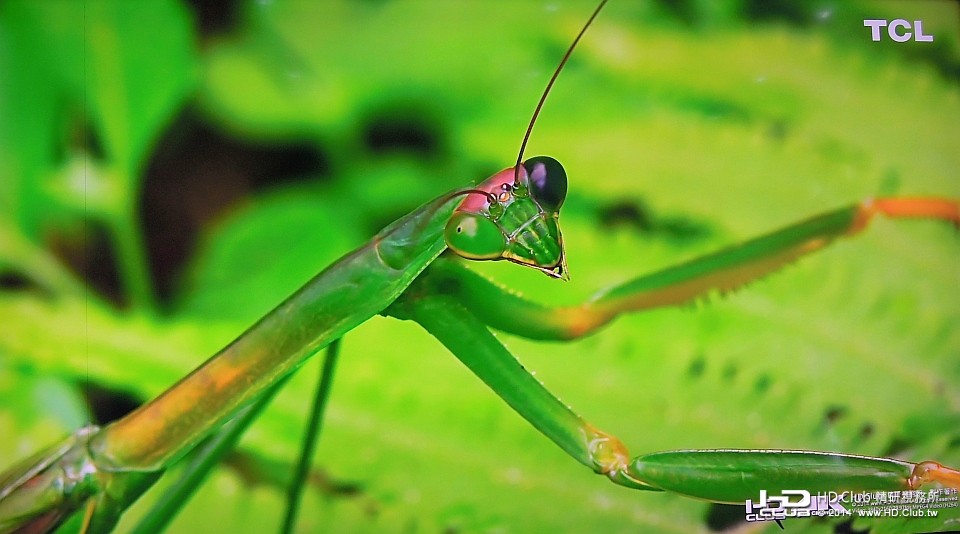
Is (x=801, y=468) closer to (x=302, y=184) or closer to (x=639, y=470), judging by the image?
(x=639, y=470)

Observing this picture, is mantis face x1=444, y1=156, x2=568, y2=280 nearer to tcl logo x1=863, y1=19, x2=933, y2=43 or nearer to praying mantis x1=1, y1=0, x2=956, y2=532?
praying mantis x1=1, y1=0, x2=956, y2=532

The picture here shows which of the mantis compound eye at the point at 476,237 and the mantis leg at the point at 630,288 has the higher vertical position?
the mantis leg at the point at 630,288

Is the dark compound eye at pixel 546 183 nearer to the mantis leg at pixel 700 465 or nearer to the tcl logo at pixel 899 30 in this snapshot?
the mantis leg at pixel 700 465

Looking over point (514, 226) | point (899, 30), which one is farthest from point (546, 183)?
point (899, 30)

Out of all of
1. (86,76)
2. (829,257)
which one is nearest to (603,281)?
(829,257)

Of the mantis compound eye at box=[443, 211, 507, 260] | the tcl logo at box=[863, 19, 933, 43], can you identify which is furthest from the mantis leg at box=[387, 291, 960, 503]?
the tcl logo at box=[863, 19, 933, 43]

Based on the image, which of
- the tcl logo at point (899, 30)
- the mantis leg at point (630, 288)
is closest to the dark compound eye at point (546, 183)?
the mantis leg at point (630, 288)
